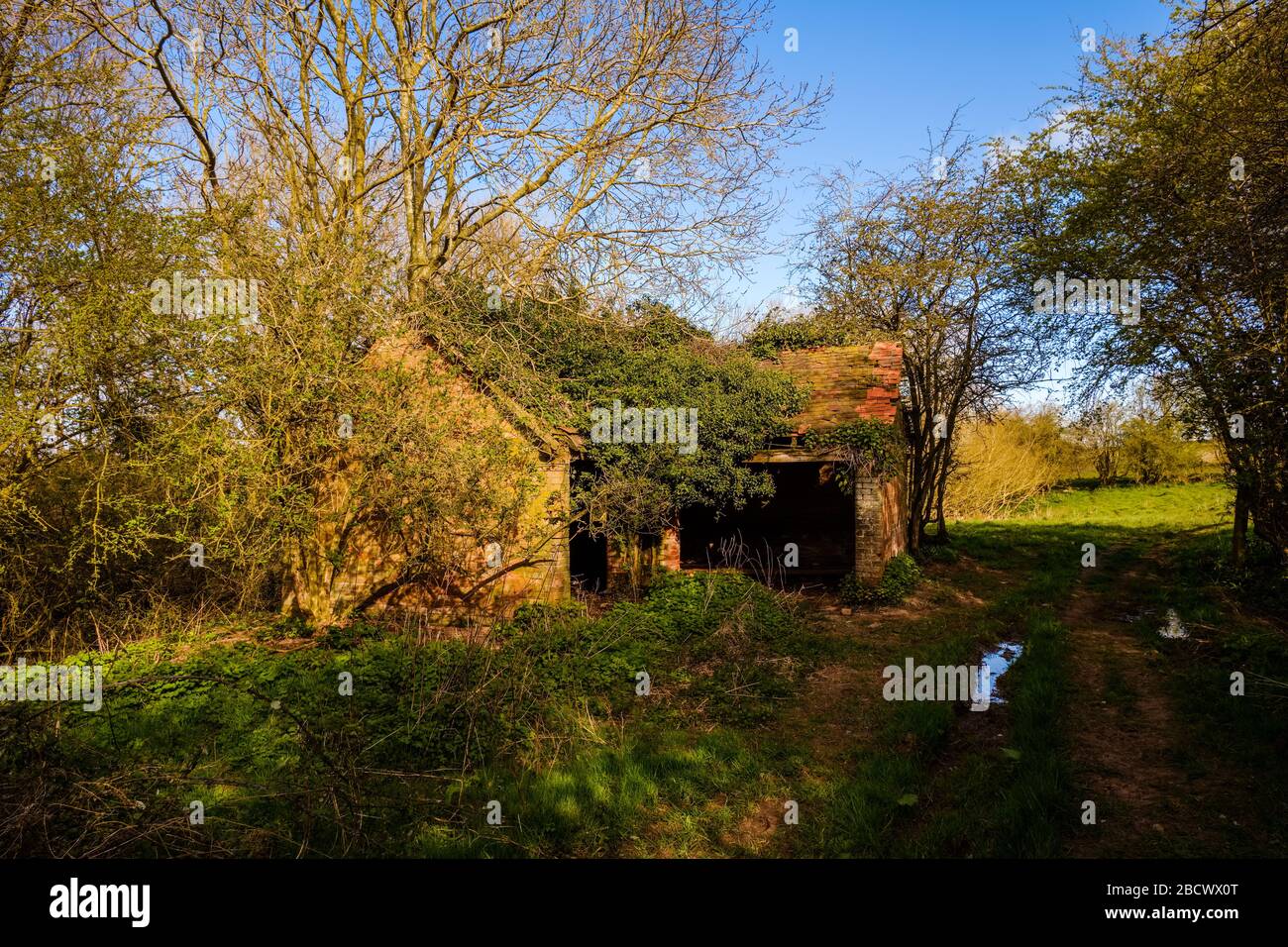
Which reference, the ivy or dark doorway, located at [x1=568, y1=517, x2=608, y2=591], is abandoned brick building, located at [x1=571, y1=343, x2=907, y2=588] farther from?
the ivy

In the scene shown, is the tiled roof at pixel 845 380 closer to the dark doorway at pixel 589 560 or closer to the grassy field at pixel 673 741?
the grassy field at pixel 673 741

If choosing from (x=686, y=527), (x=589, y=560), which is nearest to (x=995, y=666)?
(x=686, y=527)

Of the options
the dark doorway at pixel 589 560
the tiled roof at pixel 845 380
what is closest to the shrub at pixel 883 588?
the tiled roof at pixel 845 380

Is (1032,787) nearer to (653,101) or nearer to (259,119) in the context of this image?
(653,101)

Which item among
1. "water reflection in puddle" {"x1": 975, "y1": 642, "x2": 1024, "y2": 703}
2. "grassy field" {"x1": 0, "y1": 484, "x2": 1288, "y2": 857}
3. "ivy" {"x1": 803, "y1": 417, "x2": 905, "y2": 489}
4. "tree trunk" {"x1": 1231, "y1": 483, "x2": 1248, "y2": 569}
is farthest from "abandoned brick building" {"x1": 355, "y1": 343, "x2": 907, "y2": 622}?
"tree trunk" {"x1": 1231, "y1": 483, "x2": 1248, "y2": 569}

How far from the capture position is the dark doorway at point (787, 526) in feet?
51.4

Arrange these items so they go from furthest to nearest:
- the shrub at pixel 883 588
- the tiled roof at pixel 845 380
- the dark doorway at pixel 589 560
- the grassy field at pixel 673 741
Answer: the dark doorway at pixel 589 560, the tiled roof at pixel 845 380, the shrub at pixel 883 588, the grassy field at pixel 673 741

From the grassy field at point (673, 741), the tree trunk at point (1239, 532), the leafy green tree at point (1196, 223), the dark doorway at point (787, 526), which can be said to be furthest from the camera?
the dark doorway at point (787, 526)

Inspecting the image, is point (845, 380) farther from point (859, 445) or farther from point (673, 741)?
point (673, 741)

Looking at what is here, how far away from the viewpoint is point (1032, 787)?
214 inches

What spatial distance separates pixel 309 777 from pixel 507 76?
40.6 feet

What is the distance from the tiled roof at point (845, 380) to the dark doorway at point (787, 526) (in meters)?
2.22

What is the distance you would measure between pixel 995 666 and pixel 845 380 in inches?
274

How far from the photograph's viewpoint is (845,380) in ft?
47.0
